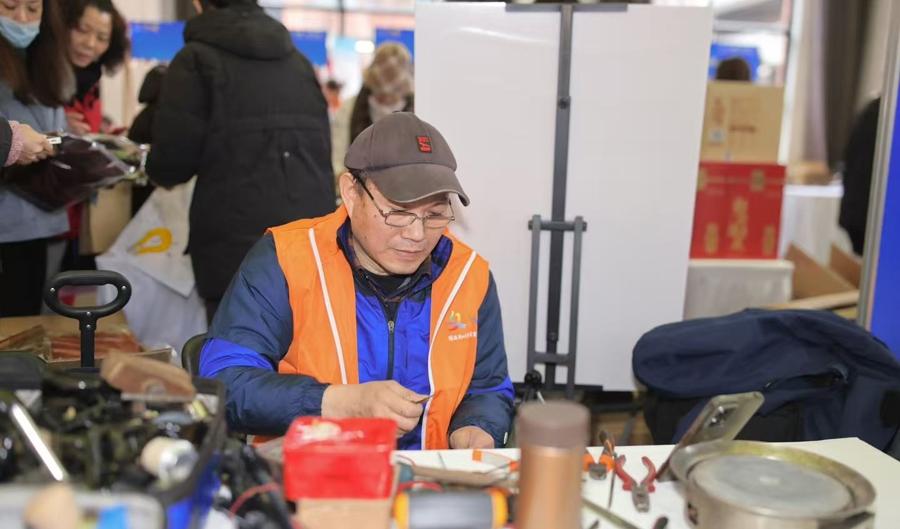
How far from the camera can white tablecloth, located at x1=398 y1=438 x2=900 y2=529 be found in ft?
3.41

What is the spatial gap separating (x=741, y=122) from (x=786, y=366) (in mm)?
1551

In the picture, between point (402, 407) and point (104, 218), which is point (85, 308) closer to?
point (402, 407)

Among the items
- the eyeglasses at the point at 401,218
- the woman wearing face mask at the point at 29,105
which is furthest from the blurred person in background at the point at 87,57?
the eyeglasses at the point at 401,218

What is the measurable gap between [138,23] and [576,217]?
3706 mm

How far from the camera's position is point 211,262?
2.49m

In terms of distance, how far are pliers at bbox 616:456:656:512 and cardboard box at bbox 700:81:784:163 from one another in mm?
2381

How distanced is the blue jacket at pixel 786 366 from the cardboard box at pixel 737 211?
107 cm

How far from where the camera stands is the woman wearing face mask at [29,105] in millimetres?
2113

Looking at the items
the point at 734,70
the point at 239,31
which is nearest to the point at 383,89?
the point at 239,31

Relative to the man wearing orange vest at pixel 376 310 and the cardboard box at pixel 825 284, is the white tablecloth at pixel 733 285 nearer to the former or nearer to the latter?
the cardboard box at pixel 825 284

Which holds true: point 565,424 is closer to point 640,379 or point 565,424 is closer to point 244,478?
point 244,478

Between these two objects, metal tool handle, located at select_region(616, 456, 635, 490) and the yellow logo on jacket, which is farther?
the yellow logo on jacket

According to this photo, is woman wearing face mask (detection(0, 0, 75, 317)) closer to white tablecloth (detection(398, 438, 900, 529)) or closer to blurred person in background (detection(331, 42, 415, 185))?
blurred person in background (detection(331, 42, 415, 185))

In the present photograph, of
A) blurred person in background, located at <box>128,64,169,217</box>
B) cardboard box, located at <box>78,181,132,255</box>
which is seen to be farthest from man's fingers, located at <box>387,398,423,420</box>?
cardboard box, located at <box>78,181,132,255</box>
